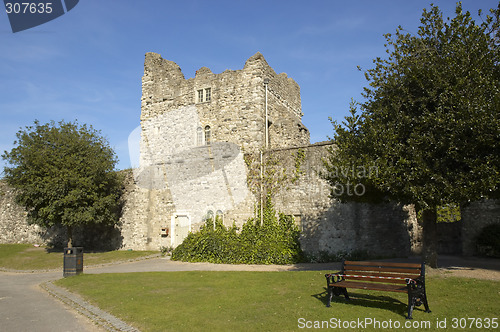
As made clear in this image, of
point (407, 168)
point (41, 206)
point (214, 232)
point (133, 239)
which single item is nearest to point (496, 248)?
point (407, 168)

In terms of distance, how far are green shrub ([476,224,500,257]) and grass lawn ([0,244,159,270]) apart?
15569 mm

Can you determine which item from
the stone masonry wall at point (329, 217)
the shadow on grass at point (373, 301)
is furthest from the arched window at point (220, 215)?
the shadow on grass at point (373, 301)

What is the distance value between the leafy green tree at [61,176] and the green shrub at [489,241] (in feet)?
60.0

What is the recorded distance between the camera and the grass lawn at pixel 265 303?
21.0 feet

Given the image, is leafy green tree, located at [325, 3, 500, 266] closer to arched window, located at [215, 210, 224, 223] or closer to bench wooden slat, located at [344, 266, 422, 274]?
bench wooden slat, located at [344, 266, 422, 274]

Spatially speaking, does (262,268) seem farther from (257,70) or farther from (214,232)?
(257,70)

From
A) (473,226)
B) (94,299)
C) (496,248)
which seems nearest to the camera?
(94,299)

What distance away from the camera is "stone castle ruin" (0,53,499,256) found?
15952mm

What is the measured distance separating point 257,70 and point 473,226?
12.6 metres

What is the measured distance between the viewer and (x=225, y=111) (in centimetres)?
1959

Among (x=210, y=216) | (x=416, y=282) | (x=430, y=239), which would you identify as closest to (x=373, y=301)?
(x=416, y=282)

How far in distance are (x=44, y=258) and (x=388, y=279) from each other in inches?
711

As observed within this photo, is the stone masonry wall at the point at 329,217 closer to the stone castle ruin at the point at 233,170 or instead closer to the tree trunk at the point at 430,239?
the stone castle ruin at the point at 233,170

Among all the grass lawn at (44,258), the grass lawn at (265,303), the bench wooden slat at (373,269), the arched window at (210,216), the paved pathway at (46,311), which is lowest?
the grass lawn at (44,258)
